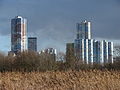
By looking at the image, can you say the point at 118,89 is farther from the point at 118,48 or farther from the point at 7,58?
the point at 118,48

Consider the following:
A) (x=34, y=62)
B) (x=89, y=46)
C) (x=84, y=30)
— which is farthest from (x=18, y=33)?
(x=34, y=62)

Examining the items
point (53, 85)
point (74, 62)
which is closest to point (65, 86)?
point (53, 85)

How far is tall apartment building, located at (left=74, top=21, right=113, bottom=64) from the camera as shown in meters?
52.6

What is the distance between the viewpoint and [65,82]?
1224 centimetres

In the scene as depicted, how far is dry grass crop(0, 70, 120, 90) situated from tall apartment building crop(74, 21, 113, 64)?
1462 inches

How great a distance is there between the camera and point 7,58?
41594mm

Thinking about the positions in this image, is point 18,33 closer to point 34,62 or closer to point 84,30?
point 84,30

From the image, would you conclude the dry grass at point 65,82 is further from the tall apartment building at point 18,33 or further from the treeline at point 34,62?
the tall apartment building at point 18,33

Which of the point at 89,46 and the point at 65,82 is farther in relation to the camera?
the point at 89,46

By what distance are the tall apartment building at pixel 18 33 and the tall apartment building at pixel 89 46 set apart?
924 cm

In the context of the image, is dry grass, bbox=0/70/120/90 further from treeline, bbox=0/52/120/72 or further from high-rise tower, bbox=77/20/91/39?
high-rise tower, bbox=77/20/91/39

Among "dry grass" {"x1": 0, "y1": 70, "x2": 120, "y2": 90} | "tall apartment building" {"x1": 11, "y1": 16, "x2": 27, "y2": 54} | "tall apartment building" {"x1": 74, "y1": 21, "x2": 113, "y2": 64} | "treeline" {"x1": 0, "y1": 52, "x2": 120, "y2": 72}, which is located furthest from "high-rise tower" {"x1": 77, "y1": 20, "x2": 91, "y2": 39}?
"dry grass" {"x1": 0, "y1": 70, "x2": 120, "y2": 90}

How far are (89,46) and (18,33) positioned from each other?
13.4 metres

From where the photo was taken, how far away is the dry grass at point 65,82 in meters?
11.4
